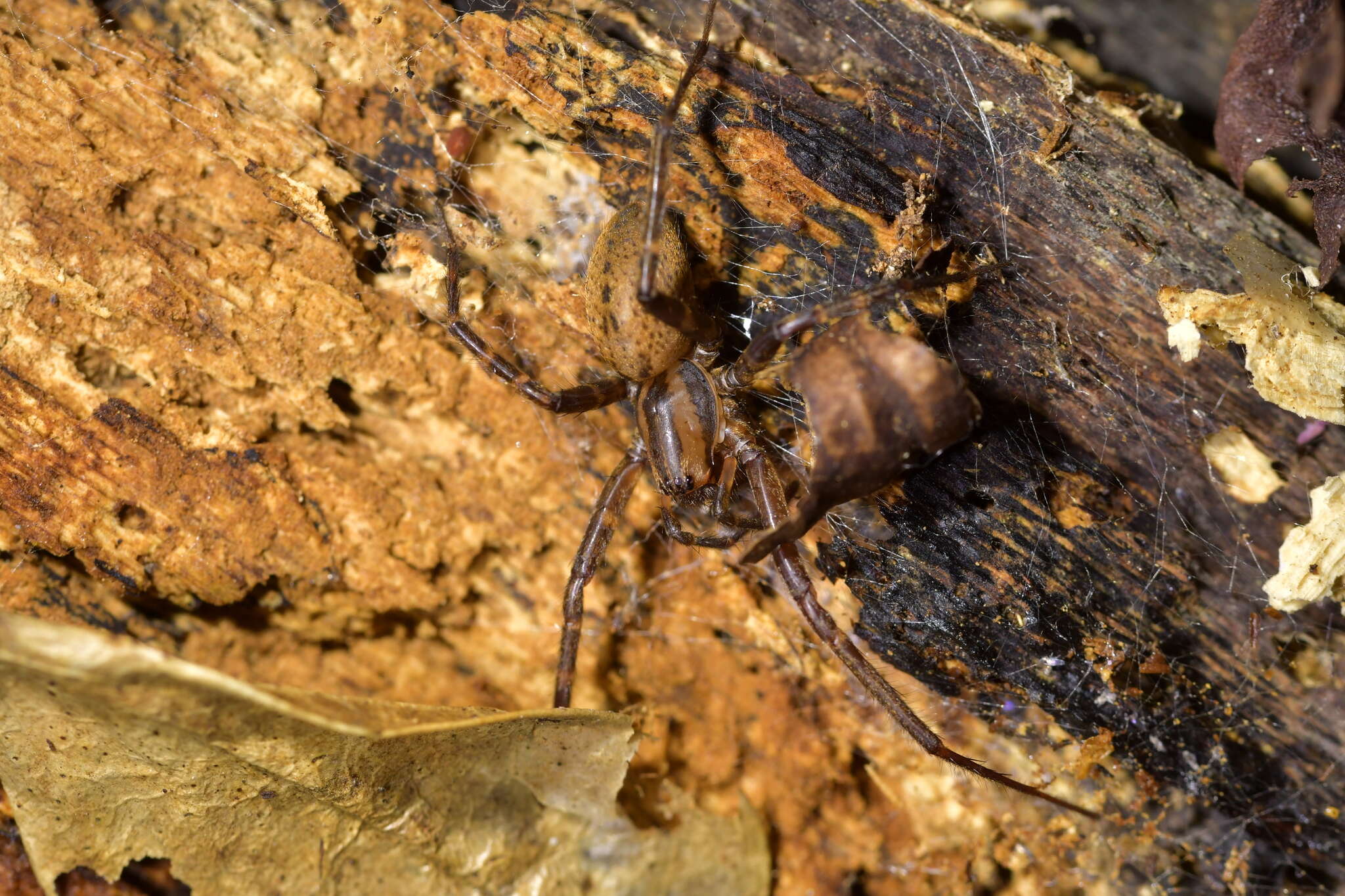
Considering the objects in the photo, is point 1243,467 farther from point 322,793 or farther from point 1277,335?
point 322,793

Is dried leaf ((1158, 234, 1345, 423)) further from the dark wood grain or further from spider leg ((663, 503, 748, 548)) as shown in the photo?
spider leg ((663, 503, 748, 548))

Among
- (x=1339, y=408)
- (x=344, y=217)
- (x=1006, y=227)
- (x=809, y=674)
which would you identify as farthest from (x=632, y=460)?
(x=1339, y=408)

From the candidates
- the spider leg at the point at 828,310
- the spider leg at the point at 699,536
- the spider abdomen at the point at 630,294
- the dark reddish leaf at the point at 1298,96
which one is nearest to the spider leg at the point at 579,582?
the spider leg at the point at 699,536

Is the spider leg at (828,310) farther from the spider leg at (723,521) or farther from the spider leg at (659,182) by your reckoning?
the spider leg at (723,521)

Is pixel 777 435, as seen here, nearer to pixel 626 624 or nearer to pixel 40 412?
pixel 626 624

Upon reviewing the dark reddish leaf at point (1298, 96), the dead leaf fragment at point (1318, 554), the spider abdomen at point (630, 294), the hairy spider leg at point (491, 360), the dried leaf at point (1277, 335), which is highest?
the dark reddish leaf at point (1298, 96)

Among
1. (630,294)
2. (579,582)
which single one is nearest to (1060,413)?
(630,294)
